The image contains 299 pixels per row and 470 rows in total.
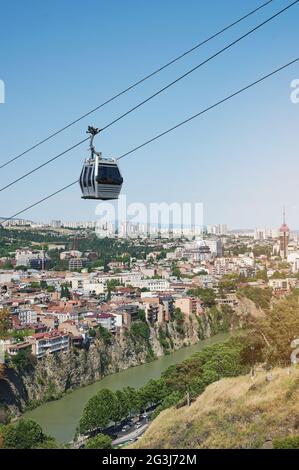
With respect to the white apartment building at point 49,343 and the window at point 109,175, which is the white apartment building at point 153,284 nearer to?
the white apartment building at point 49,343

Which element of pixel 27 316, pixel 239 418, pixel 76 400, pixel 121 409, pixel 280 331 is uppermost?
pixel 280 331

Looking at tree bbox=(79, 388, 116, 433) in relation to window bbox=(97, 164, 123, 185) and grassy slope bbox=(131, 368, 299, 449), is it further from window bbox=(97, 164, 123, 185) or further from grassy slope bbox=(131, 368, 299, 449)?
window bbox=(97, 164, 123, 185)

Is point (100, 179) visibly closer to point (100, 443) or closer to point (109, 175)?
point (109, 175)

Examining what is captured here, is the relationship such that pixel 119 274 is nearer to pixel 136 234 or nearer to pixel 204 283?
pixel 204 283

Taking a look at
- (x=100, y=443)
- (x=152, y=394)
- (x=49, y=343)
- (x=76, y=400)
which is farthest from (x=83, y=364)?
(x=100, y=443)

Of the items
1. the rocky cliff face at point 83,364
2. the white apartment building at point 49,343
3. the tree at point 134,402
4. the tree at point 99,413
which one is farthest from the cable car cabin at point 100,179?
the white apartment building at point 49,343

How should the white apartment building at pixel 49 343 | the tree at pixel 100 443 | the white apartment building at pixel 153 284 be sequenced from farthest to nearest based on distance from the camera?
the white apartment building at pixel 153 284
the white apartment building at pixel 49 343
the tree at pixel 100 443
